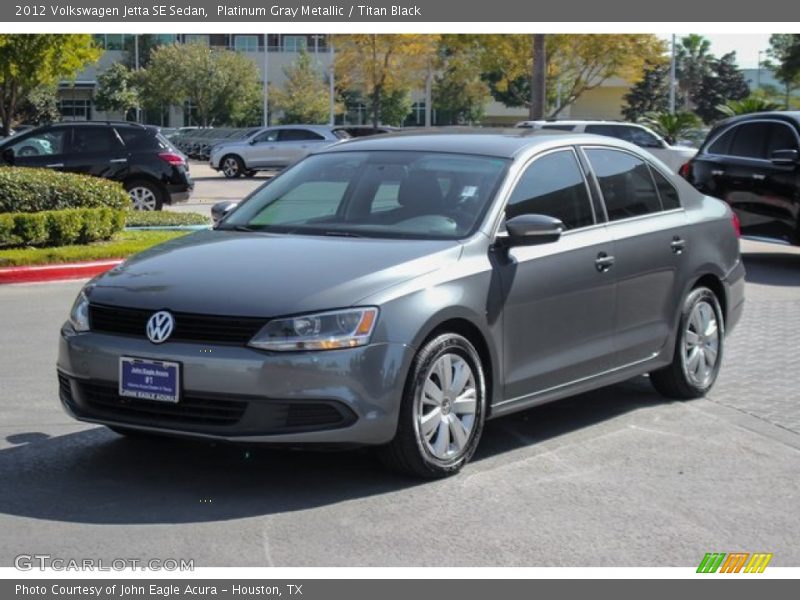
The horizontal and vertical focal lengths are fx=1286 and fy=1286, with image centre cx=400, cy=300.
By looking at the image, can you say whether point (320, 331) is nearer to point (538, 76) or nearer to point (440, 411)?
point (440, 411)

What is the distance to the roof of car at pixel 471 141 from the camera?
7.19 meters

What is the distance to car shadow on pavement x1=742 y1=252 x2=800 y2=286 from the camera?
48.8 feet

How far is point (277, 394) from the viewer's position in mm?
5676

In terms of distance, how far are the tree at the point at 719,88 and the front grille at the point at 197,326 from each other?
92514 mm

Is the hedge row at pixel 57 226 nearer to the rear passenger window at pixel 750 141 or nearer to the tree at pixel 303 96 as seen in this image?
the rear passenger window at pixel 750 141

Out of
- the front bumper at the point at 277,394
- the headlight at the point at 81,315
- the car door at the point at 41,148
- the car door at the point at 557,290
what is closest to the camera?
the front bumper at the point at 277,394

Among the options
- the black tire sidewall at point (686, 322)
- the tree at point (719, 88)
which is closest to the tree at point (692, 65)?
the tree at point (719, 88)

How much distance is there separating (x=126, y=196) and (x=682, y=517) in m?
11.9

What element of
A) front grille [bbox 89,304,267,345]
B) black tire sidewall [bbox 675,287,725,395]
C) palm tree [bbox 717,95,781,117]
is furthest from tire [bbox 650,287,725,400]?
palm tree [bbox 717,95,781,117]

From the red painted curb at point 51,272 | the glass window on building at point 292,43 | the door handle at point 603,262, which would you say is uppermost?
the glass window on building at point 292,43

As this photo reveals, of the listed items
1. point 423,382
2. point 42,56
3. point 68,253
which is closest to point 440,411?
point 423,382

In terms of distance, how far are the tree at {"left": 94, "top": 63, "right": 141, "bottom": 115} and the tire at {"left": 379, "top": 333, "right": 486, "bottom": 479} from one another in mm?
72416

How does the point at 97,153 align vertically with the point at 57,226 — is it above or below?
above

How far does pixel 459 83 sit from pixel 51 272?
6028 centimetres
